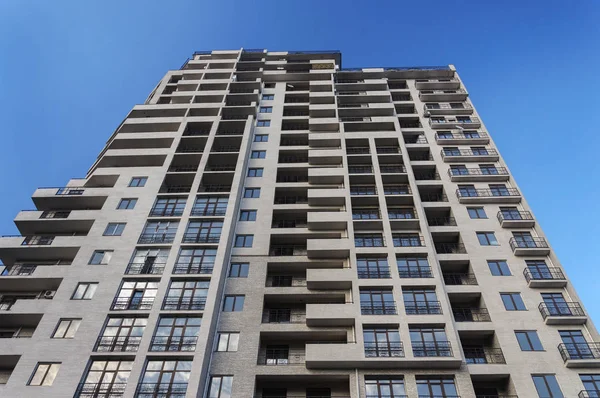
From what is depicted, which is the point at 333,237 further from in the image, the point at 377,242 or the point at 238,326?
the point at 238,326

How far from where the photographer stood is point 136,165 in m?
45.3

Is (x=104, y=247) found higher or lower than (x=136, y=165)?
lower

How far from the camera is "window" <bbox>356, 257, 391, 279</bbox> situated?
3409 centimetres

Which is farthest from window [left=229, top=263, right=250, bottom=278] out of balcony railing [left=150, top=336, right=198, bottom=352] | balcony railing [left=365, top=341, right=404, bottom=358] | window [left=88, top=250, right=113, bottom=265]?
balcony railing [left=365, top=341, right=404, bottom=358]

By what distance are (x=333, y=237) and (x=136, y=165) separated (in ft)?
70.3

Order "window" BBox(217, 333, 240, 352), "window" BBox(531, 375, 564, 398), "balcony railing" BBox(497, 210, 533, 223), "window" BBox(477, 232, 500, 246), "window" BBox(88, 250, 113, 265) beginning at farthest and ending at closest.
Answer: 1. "balcony railing" BBox(497, 210, 533, 223)
2. "window" BBox(477, 232, 500, 246)
3. "window" BBox(88, 250, 113, 265)
4. "window" BBox(217, 333, 240, 352)
5. "window" BBox(531, 375, 564, 398)

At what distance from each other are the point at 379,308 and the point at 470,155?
74.3 ft

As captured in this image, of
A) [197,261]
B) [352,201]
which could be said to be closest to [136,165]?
[197,261]

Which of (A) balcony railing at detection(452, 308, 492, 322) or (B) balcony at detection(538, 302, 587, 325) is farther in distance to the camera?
(A) balcony railing at detection(452, 308, 492, 322)

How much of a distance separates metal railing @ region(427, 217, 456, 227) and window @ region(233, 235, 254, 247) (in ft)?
53.5

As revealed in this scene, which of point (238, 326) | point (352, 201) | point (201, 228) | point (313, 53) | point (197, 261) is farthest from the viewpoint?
point (313, 53)

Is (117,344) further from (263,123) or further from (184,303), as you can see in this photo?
(263,123)

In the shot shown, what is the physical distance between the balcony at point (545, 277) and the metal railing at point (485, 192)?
29.1 feet

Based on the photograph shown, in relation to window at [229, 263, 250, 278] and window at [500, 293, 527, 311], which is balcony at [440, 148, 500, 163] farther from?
window at [229, 263, 250, 278]
